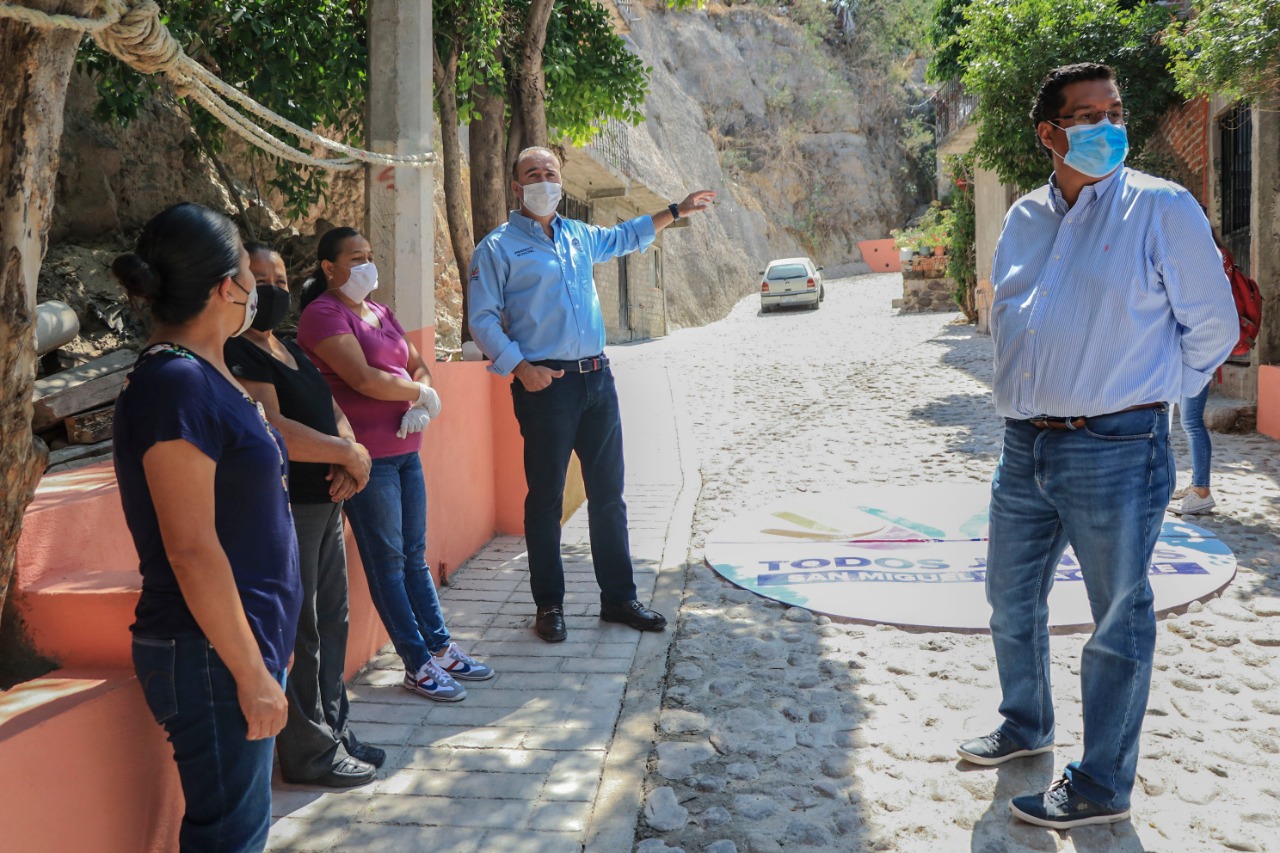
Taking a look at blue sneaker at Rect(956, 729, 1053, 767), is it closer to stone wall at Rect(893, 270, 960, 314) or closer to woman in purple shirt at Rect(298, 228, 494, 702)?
woman in purple shirt at Rect(298, 228, 494, 702)

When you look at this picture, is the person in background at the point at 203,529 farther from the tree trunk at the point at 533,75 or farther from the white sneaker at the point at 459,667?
the tree trunk at the point at 533,75

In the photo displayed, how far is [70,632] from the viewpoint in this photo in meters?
2.53

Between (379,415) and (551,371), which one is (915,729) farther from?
(379,415)

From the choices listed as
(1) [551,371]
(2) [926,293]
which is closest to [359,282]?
(1) [551,371]

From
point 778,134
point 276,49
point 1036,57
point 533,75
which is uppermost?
point 778,134

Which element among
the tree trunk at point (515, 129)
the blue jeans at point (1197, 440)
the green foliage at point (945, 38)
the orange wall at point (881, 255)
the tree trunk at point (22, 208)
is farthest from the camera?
the orange wall at point (881, 255)

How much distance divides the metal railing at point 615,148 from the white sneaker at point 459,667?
50.5 feet

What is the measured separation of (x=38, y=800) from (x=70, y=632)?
58cm

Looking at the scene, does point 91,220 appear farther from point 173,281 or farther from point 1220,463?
point 1220,463

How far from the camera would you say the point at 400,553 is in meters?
3.75

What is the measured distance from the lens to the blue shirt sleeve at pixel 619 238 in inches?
190

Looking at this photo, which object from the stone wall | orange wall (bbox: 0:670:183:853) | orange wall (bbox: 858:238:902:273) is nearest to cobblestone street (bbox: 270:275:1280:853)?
orange wall (bbox: 0:670:183:853)

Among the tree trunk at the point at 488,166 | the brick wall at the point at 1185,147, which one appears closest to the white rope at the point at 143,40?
the tree trunk at the point at 488,166

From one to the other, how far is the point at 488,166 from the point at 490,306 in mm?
3583
